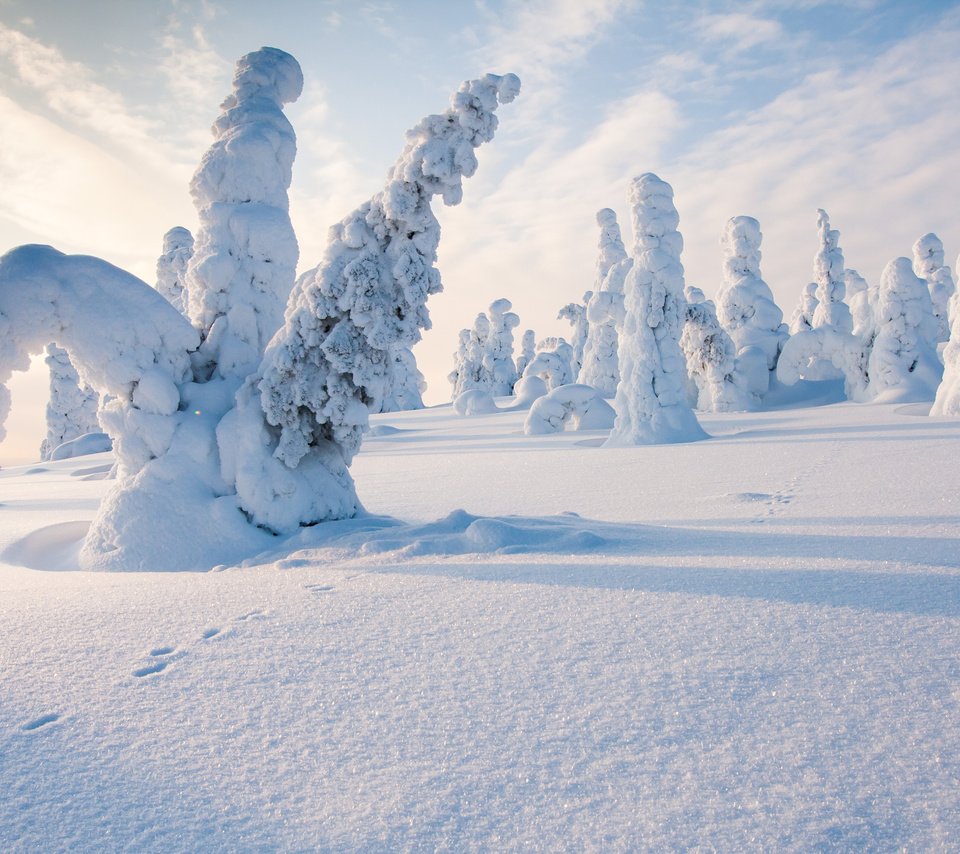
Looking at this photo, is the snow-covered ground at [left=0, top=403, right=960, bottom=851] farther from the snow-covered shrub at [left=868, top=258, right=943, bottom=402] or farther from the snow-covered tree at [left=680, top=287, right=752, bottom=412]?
the snow-covered shrub at [left=868, top=258, right=943, bottom=402]

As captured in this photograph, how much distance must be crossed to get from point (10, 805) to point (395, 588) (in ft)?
6.16

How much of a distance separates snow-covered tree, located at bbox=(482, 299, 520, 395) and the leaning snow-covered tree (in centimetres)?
3157

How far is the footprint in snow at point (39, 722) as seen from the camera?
1942mm

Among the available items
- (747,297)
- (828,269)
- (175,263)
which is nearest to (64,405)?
(175,263)

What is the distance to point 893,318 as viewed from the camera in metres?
16.8

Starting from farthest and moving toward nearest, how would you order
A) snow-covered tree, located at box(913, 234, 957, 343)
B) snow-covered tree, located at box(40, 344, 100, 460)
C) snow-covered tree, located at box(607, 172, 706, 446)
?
1. snow-covered tree, located at box(913, 234, 957, 343)
2. snow-covered tree, located at box(40, 344, 100, 460)
3. snow-covered tree, located at box(607, 172, 706, 446)

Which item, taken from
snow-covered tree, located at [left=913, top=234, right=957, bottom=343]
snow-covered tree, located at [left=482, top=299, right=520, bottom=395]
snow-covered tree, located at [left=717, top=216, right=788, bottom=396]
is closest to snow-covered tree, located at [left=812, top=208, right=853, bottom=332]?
snow-covered tree, located at [left=717, top=216, right=788, bottom=396]

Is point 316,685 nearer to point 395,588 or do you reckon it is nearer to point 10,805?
point 10,805

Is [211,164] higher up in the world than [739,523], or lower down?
higher up

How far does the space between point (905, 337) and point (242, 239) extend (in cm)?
1722

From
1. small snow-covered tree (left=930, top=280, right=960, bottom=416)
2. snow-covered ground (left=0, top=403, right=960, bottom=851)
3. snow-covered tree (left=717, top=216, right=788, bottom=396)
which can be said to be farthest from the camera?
snow-covered tree (left=717, top=216, right=788, bottom=396)

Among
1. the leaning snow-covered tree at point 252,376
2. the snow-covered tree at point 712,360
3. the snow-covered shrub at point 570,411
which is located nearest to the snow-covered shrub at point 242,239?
the leaning snow-covered tree at point 252,376

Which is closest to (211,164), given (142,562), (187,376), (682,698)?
(187,376)

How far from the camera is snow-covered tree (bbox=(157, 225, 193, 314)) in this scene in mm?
22031
